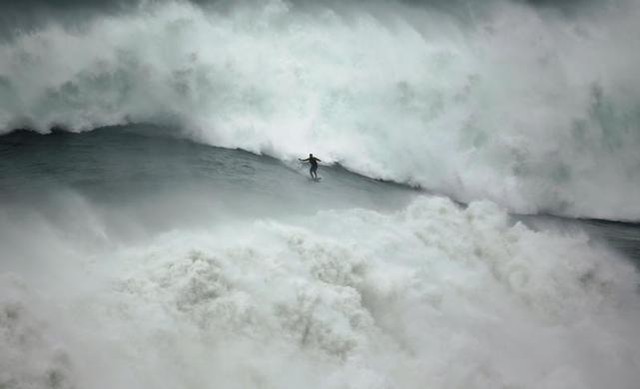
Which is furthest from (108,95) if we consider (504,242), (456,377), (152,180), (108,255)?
(456,377)

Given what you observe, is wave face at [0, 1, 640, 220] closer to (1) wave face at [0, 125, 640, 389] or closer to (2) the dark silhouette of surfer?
(2) the dark silhouette of surfer

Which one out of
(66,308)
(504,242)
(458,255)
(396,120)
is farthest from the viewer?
(396,120)

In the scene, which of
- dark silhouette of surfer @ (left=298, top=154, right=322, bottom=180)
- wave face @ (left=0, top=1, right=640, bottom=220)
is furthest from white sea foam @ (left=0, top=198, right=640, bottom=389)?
wave face @ (left=0, top=1, right=640, bottom=220)

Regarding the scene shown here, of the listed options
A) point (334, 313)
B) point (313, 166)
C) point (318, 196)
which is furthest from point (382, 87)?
point (334, 313)

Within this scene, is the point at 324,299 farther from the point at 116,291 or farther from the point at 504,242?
the point at 504,242

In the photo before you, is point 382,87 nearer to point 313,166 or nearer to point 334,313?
point 313,166

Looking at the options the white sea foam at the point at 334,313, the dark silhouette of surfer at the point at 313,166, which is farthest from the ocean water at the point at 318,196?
the dark silhouette of surfer at the point at 313,166

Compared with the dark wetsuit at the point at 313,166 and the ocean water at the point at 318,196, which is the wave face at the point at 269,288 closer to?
the ocean water at the point at 318,196
